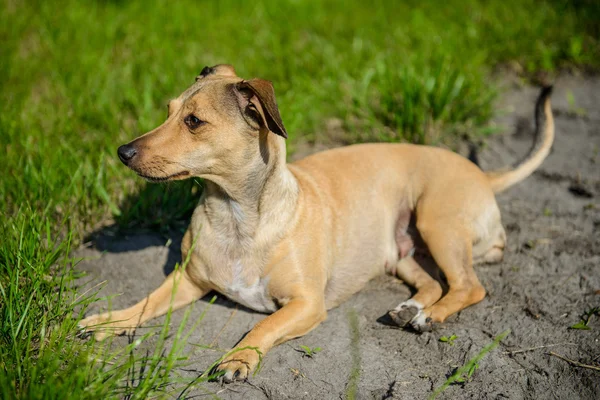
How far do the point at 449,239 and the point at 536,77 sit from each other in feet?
12.2

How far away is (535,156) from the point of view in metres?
4.92

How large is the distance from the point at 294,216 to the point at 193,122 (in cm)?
89

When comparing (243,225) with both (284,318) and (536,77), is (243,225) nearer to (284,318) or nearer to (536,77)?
(284,318)

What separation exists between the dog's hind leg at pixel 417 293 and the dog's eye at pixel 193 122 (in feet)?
5.69

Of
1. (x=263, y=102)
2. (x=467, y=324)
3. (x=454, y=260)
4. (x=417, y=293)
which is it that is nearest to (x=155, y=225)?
(x=263, y=102)

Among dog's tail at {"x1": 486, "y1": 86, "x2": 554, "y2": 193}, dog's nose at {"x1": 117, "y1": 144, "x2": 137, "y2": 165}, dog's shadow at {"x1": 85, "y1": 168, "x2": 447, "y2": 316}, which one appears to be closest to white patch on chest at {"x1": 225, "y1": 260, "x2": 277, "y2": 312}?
dog's shadow at {"x1": 85, "y1": 168, "x2": 447, "y2": 316}

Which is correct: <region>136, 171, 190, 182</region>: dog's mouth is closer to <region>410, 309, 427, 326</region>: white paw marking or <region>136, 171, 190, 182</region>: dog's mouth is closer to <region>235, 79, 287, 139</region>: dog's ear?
<region>235, 79, 287, 139</region>: dog's ear

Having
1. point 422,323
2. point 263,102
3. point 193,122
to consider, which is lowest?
point 422,323

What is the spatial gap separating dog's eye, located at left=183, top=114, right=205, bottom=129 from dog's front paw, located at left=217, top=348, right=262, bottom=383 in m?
1.30

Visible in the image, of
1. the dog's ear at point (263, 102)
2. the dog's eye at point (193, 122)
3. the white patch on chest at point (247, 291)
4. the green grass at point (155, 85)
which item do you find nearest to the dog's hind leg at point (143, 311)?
the green grass at point (155, 85)

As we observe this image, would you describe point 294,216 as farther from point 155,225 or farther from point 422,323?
point 155,225

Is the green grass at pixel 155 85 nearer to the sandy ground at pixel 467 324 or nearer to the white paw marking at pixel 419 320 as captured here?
the sandy ground at pixel 467 324

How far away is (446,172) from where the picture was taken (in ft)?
15.0

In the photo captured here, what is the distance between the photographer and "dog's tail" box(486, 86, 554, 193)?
4.86 m
